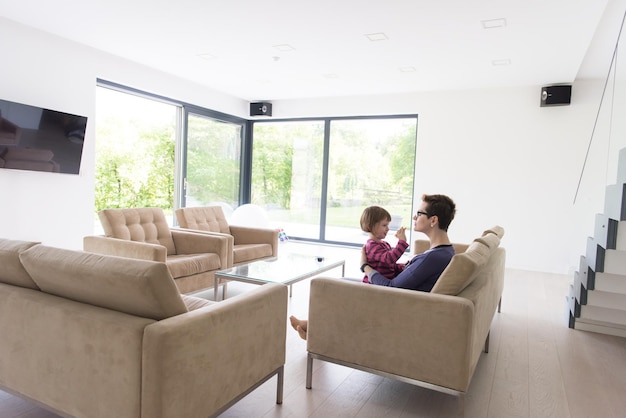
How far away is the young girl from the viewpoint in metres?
2.53

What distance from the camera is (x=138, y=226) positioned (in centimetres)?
412

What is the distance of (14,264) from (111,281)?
2.06 feet

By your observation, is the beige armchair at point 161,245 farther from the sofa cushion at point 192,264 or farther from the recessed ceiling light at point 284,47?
the recessed ceiling light at point 284,47

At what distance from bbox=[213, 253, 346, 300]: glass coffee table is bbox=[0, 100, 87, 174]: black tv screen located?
98.0 inches

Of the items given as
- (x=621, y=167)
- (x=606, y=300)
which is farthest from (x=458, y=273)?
(x=606, y=300)

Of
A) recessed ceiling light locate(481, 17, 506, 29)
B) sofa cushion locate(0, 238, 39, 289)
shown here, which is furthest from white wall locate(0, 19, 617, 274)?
sofa cushion locate(0, 238, 39, 289)

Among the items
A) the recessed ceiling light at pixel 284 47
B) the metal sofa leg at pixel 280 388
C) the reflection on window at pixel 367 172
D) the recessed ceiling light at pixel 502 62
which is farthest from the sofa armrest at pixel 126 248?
the reflection on window at pixel 367 172

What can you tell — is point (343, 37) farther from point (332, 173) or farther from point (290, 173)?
point (290, 173)

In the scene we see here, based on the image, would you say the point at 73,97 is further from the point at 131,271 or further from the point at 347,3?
the point at 131,271

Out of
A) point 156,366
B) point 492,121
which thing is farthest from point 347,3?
point 492,121

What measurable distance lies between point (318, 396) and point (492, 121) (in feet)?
17.4

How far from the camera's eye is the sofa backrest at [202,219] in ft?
15.5

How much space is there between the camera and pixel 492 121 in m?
6.27

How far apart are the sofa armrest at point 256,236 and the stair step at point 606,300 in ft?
10.2
